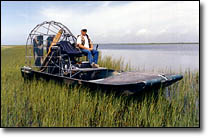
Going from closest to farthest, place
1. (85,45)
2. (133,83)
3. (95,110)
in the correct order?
(133,83) → (95,110) → (85,45)

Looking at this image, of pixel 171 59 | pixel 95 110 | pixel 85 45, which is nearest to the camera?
pixel 95 110

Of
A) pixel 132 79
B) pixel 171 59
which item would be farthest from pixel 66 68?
pixel 171 59

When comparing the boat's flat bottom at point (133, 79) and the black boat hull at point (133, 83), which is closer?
the black boat hull at point (133, 83)

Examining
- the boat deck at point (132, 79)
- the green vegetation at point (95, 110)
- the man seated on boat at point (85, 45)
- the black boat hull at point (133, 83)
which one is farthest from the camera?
the man seated on boat at point (85, 45)

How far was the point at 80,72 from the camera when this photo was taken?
5.04 metres

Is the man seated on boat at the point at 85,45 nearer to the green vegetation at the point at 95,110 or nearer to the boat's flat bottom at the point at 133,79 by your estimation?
the boat's flat bottom at the point at 133,79

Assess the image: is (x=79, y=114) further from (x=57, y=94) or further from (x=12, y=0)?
(x=12, y=0)

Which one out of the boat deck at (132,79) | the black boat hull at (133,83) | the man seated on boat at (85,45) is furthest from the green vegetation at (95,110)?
the man seated on boat at (85,45)

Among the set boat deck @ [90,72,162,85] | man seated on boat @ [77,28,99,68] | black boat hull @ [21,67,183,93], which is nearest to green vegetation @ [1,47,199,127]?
black boat hull @ [21,67,183,93]

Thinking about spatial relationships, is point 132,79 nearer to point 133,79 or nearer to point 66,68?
point 133,79

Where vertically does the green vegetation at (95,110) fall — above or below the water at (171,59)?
below

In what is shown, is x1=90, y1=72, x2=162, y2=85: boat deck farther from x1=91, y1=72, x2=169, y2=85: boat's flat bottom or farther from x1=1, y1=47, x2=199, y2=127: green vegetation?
x1=1, y1=47, x2=199, y2=127: green vegetation

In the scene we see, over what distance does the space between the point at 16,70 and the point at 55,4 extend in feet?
11.2

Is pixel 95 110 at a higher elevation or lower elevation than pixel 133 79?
lower
